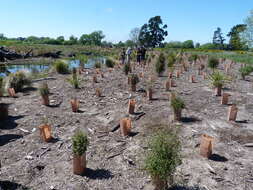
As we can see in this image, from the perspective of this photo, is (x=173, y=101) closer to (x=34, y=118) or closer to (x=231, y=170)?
(x=231, y=170)

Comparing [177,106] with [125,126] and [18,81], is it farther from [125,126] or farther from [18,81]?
[18,81]

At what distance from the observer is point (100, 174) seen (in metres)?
3.47

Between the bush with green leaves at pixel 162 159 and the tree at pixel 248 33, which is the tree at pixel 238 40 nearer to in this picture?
the tree at pixel 248 33

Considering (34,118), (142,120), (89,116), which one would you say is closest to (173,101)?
(142,120)

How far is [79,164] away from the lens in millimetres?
3406

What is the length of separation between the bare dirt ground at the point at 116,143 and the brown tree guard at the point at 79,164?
11 centimetres

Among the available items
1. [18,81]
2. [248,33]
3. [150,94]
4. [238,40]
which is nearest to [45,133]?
[150,94]

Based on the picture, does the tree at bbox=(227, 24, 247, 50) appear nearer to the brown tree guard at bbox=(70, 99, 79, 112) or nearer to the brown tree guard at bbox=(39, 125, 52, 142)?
the brown tree guard at bbox=(70, 99, 79, 112)

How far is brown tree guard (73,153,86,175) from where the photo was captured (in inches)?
133

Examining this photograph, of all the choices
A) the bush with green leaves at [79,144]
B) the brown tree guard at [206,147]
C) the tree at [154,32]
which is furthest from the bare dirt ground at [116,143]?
the tree at [154,32]

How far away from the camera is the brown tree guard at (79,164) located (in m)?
3.38

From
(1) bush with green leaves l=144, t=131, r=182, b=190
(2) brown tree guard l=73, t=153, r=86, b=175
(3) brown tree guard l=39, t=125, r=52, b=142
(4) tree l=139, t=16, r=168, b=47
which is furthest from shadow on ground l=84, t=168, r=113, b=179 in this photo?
(4) tree l=139, t=16, r=168, b=47

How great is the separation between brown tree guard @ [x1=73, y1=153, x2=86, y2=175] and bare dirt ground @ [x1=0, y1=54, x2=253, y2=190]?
0.37 ft

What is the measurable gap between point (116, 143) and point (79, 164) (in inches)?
43.9
